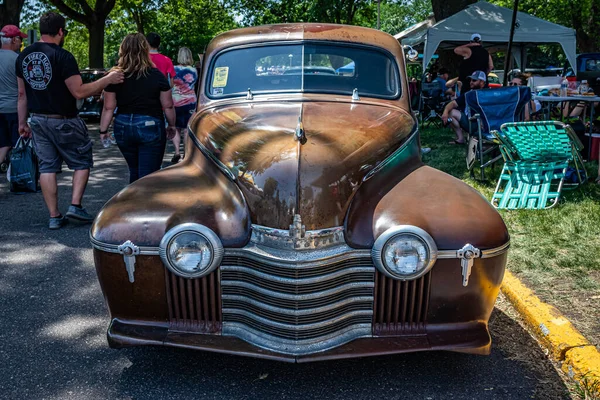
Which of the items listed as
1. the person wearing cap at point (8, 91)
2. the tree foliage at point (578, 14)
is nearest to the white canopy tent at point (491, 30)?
the person wearing cap at point (8, 91)

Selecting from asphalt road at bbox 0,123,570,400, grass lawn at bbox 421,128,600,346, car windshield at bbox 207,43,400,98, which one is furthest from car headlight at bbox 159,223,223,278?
grass lawn at bbox 421,128,600,346

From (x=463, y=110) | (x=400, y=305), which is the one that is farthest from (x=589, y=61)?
(x=400, y=305)

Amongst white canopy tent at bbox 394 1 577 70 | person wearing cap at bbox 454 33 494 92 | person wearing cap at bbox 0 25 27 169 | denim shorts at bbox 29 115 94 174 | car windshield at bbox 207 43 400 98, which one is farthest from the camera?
white canopy tent at bbox 394 1 577 70

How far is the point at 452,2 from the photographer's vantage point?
15.7 m

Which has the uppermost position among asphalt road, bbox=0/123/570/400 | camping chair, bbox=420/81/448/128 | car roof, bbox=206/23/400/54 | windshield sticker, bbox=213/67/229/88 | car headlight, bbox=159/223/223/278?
car roof, bbox=206/23/400/54

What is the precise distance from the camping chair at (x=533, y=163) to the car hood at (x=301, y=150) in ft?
8.73

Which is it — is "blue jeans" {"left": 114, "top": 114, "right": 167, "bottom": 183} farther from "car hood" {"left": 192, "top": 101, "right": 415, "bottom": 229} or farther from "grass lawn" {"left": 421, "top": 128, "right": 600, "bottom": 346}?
"grass lawn" {"left": 421, "top": 128, "right": 600, "bottom": 346}

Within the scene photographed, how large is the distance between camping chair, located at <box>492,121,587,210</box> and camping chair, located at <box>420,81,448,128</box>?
849 centimetres

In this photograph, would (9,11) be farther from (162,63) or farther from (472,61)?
(472,61)

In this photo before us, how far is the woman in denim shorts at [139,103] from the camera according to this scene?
18.1 feet

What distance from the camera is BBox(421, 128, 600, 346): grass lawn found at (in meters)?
3.97

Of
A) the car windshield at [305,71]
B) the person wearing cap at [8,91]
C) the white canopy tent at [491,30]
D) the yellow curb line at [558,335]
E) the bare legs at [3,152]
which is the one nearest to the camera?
the yellow curb line at [558,335]

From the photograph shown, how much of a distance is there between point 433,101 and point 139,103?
1105cm

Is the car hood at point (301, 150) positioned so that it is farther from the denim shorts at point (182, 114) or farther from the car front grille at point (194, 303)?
the denim shorts at point (182, 114)
